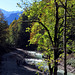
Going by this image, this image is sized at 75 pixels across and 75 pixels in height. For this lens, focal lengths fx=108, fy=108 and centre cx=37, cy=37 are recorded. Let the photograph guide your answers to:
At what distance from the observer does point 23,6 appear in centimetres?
941

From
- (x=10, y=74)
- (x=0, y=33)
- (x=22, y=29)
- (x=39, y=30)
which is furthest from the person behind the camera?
(x=22, y=29)

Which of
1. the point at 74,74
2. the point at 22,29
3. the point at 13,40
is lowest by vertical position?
the point at 74,74

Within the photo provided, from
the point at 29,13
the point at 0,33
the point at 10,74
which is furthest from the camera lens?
the point at 0,33

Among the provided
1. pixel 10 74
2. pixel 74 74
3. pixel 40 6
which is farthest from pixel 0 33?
pixel 40 6

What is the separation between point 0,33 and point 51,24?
2495 cm

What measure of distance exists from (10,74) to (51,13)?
1468 cm

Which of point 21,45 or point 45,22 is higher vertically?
point 45,22

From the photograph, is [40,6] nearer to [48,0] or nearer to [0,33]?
[48,0]

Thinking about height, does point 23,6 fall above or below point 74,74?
above

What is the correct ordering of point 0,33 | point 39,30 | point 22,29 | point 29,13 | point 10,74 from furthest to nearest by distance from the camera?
point 22,29 < point 0,33 < point 10,74 < point 39,30 < point 29,13

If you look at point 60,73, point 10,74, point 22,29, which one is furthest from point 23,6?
point 22,29

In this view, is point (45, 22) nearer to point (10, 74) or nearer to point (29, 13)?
point (29, 13)

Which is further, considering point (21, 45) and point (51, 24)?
point (21, 45)

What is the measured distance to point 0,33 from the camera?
31.4 metres
